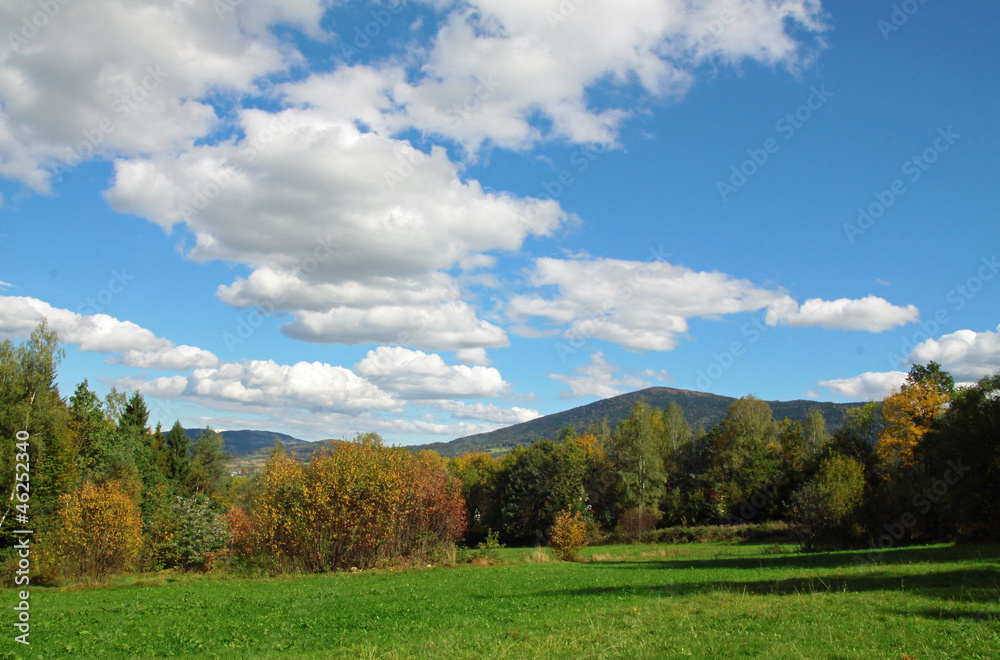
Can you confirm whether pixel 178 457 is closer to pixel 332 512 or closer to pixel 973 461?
pixel 332 512

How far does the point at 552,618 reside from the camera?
49.7 ft

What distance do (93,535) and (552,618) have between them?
30.0 metres

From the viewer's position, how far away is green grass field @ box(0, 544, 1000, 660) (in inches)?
415

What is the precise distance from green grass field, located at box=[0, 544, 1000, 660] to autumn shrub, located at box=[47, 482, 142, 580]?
18.0ft

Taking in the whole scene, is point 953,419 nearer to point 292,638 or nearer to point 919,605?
point 919,605

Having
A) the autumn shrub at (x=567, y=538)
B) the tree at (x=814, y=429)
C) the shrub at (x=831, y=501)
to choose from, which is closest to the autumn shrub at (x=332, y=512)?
the autumn shrub at (x=567, y=538)

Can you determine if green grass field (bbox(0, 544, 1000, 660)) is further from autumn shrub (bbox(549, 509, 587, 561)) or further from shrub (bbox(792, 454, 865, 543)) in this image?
autumn shrub (bbox(549, 509, 587, 561))

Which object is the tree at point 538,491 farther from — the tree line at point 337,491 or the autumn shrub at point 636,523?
the autumn shrub at point 636,523

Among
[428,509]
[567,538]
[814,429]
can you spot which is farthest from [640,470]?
[428,509]

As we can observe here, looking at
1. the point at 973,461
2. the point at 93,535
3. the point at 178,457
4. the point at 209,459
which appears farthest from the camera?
the point at 209,459

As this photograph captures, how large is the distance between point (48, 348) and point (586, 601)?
4200 cm

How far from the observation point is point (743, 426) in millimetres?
74562

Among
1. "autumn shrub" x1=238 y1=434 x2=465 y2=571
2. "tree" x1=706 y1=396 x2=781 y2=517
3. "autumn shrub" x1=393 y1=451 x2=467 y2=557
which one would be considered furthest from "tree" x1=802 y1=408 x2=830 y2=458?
"autumn shrub" x1=238 y1=434 x2=465 y2=571

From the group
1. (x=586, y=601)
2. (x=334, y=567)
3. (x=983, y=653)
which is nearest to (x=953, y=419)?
(x=586, y=601)
